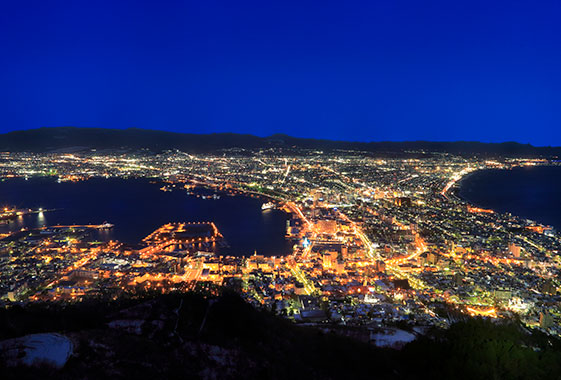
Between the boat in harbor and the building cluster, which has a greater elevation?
the boat in harbor

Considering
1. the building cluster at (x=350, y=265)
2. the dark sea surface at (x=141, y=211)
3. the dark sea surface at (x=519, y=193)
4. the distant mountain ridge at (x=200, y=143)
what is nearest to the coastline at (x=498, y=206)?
the dark sea surface at (x=519, y=193)

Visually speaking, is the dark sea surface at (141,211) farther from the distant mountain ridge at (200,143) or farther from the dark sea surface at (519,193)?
the distant mountain ridge at (200,143)

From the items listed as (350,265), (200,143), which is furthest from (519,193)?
(200,143)

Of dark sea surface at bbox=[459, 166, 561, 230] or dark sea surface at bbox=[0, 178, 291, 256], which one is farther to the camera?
dark sea surface at bbox=[459, 166, 561, 230]

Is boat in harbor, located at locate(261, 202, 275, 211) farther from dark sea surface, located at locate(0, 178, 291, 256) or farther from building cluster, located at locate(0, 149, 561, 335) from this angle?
building cluster, located at locate(0, 149, 561, 335)

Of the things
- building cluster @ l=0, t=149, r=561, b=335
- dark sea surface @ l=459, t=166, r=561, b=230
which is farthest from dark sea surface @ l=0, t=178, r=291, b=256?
dark sea surface @ l=459, t=166, r=561, b=230

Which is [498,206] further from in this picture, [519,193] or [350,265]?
[350,265]
